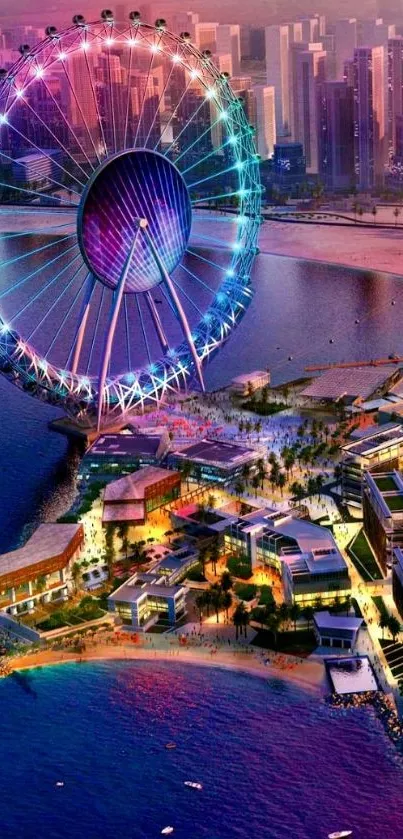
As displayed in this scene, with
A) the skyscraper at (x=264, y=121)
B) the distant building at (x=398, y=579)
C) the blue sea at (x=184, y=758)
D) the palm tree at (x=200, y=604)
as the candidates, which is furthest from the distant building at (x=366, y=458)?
the skyscraper at (x=264, y=121)

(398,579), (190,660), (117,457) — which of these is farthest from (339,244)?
(190,660)

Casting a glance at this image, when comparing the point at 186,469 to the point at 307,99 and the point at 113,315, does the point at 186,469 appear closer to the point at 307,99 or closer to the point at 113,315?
the point at 113,315

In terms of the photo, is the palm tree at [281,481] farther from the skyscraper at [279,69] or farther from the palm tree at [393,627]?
the skyscraper at [279,69]

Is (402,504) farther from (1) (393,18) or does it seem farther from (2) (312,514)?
(1) (393,18)

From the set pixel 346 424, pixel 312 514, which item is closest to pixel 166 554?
pixel 312 514

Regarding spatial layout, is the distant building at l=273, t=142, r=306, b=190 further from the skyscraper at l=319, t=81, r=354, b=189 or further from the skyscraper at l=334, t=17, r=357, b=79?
the skyscraper at l=334, t=17, r=357, b=79
